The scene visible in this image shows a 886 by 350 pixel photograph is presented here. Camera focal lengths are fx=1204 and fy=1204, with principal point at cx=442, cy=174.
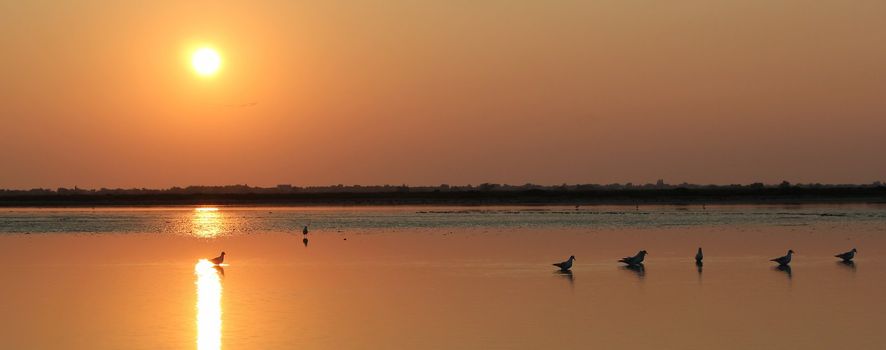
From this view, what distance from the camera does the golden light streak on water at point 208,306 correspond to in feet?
50.1

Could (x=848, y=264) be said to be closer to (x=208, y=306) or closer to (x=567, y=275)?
(x=567, y=275)

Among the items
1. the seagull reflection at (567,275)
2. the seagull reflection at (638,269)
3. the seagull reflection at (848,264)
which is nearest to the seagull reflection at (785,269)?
the seagull reflection at (848,264)

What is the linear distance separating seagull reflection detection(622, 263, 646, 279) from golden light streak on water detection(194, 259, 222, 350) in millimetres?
8462

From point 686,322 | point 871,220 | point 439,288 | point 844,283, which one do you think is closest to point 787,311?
point 686,322

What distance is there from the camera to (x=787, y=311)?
17844mm

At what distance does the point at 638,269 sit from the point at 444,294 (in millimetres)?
6560

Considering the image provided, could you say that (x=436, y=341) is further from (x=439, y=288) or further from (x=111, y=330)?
(x=439, y=288)

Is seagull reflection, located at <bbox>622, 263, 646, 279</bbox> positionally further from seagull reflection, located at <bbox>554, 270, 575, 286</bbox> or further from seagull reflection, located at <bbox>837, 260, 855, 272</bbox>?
seagull reflection, located at <bbox>837, 260, 855, 272</bbox>

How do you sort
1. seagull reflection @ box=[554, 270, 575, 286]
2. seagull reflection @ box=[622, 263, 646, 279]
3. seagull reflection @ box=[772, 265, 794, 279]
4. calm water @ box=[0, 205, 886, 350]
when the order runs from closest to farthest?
calm water @ box=[0, 205, 886, 350], seagull reflection @ box=[554, 270, 575, 286], seagull reflection @ box=[772, 265, 794, 279], seagull reflection @ box=[622, 263, 646, 279]

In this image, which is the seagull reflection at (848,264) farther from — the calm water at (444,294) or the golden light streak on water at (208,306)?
the golden light streak on water at (208,306)

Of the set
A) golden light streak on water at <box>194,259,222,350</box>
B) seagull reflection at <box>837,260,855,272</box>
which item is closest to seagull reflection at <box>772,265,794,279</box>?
seagull reflection at <box>837,260,855,272</box>

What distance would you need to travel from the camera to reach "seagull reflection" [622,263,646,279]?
24562mm

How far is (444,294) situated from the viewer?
20656 mm

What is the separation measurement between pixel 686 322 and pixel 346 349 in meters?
5.01
